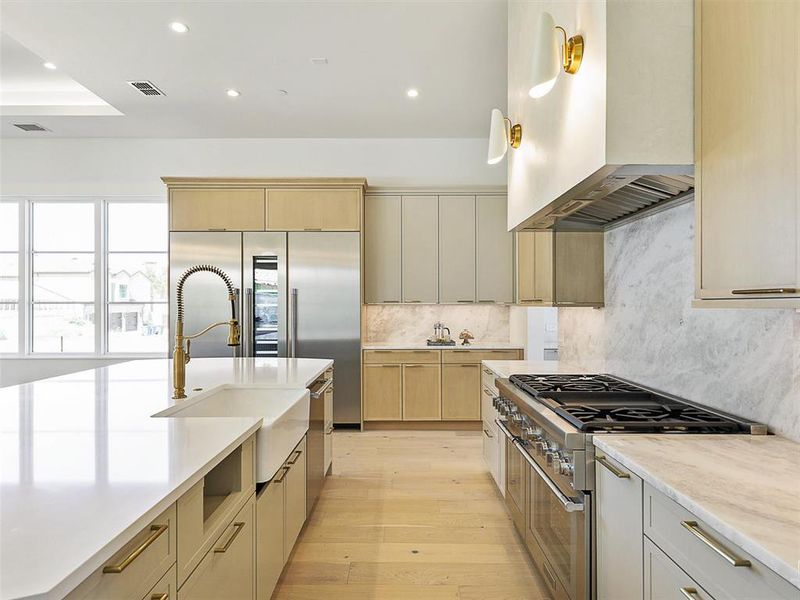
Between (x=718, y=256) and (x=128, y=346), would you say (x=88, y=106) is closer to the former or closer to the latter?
(x=128, y=346)

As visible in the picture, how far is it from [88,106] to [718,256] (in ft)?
18.4

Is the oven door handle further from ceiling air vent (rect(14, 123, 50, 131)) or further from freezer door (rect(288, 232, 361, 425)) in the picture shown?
ceiling air vent (rect(14, 123, 50, 131))

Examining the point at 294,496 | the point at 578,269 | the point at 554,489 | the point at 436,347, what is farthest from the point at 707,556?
the point at 436,347

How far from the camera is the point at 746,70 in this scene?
139 cm

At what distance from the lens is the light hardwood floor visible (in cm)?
249

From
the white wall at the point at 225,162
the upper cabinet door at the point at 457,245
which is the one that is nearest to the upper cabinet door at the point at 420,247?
the upper cabinet door at the point at 457,245

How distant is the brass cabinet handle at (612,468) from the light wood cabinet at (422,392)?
3662 millimetres

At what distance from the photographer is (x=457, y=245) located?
5.66m

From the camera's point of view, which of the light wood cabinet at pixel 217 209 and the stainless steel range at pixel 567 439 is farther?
the light wood cabinet at pixel 217 209

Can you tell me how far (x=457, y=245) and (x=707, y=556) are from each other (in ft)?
15.2

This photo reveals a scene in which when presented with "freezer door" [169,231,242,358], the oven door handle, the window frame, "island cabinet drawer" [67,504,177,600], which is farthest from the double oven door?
the window frame

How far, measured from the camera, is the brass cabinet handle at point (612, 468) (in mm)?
1544

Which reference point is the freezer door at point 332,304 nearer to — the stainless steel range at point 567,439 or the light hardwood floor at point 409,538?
the light hardwood floor at point 409,538

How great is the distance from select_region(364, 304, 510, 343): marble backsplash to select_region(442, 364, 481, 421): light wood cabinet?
26.7 inches
